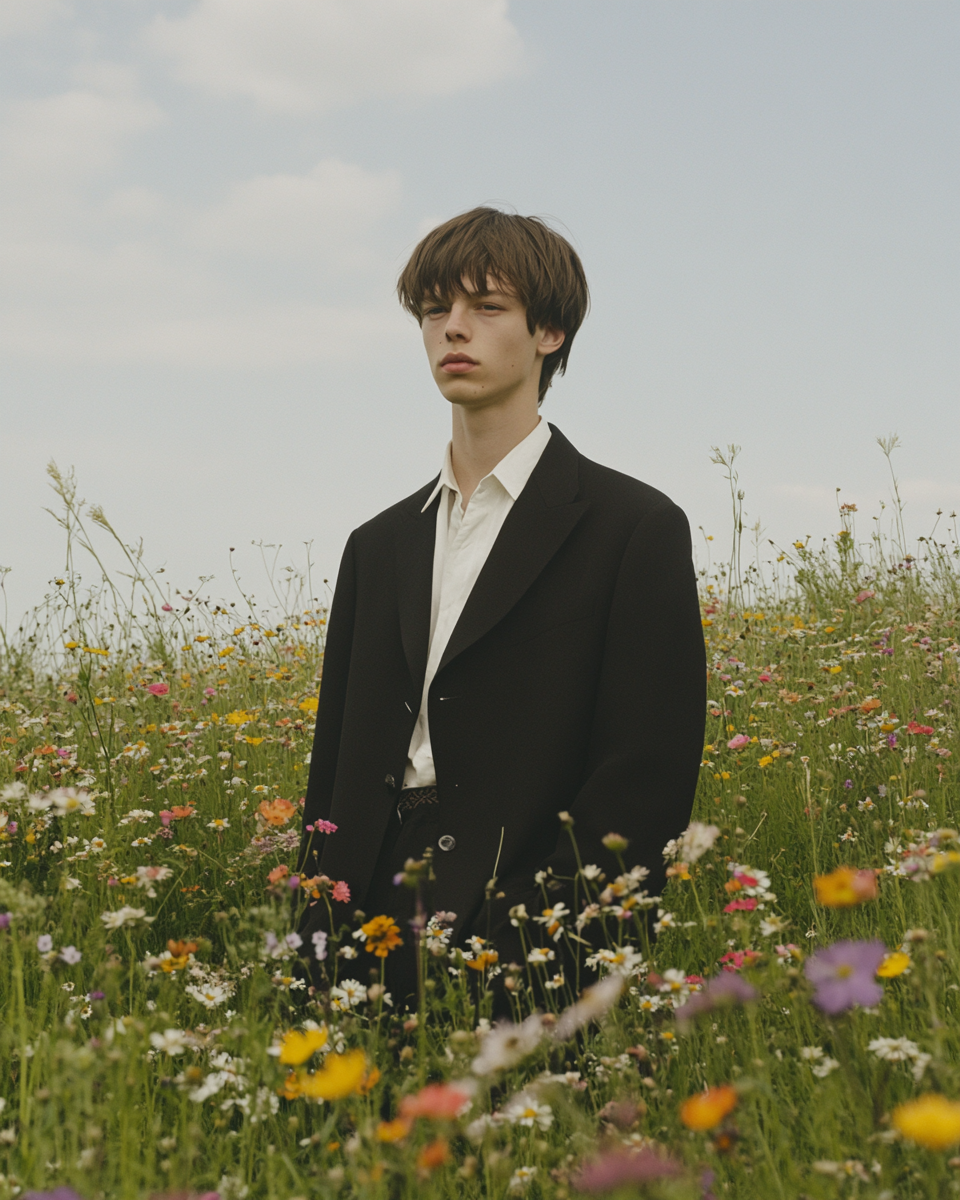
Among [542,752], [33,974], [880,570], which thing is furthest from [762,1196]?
[880,570]

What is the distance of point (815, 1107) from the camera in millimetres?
1710

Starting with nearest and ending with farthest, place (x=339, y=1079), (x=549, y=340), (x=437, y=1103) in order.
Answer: (x=437, y=1103)
(x=339, y=1079)
(x=549, y=340)

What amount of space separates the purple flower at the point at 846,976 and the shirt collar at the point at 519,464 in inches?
76.0

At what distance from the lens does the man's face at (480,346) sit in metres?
2.95

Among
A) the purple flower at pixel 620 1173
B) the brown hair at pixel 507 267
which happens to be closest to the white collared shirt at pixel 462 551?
the brown hair at pixel 507 267

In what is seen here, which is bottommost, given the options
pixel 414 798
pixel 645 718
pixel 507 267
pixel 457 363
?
pixel 414 798

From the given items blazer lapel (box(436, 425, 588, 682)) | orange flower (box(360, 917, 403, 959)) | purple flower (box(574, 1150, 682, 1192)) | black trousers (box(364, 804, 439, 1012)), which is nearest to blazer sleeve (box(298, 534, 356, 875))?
black trousers (box(364, 804, 439, 1012))

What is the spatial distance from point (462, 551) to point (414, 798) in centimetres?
70

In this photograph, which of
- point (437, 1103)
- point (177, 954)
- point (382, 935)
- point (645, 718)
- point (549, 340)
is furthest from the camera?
point (549, 340)

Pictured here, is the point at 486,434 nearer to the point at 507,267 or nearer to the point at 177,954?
the point at 507,267

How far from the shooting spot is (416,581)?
3.06 meters

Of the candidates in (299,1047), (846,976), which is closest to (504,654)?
(299,1047)

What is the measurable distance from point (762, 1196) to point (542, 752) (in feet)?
4.44

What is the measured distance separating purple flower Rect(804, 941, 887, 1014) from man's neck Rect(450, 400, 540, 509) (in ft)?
6.77
